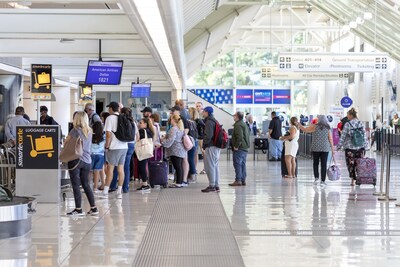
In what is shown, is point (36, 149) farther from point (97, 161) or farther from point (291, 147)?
point (291, 147)

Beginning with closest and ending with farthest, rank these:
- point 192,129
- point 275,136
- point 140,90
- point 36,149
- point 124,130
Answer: point 36,149 < point 124,130 < point 192,129 < point 275,136 < point 140,90

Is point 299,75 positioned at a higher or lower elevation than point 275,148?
higher

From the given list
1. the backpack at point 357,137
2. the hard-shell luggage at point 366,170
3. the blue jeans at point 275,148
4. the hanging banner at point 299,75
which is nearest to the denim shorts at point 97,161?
the hard-shell luggage at point 366,170

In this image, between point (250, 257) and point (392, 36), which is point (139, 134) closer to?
point (250, 257)

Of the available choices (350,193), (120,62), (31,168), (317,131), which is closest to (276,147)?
(120,62)

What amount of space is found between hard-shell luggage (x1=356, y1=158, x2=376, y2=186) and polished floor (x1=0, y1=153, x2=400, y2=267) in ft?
1.51

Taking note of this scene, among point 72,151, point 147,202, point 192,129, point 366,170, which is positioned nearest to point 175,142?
point 192,129

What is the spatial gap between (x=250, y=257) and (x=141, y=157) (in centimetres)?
754

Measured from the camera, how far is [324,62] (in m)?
29.7

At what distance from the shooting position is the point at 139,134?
15.3m

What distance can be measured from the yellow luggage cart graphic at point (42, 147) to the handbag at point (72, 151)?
1842 mm

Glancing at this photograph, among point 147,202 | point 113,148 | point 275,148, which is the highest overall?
point 113,148

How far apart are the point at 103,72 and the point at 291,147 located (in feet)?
17.6

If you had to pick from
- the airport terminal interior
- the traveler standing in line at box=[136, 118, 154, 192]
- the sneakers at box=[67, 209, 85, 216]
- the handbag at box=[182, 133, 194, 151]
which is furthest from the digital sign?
the sneakers at box=[67, 209, 85, 216]
